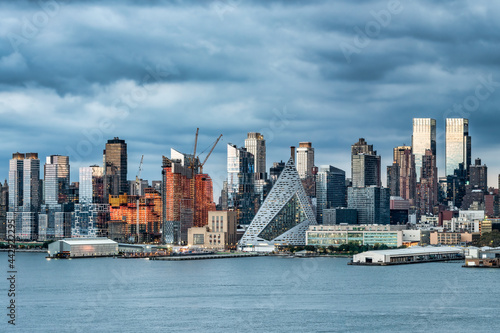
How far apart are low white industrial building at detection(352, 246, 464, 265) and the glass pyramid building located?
27325 millimetres

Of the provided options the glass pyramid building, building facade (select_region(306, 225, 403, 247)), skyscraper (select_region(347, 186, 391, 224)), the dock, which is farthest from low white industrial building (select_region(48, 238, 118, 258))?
skyscraper (select_region(347, 186, 391, 224))

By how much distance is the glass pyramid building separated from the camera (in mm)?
138000

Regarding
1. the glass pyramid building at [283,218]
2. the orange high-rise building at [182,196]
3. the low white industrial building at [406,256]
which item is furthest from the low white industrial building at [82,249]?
the low white industrial building at [406,256]

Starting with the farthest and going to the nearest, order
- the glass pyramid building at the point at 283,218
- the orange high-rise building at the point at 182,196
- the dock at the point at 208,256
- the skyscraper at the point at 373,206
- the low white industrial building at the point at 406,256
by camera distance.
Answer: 1. the skyscraper at the point at 373,206
2. the orange high-rise building at the point at 182,196
3. the glass pyramid building at the point at 283,218
4. the dock at the point at 208,256
5. the low white industrial building at the point at 406,256

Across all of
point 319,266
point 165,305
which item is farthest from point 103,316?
point 319,266

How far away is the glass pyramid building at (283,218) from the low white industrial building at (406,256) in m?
27.3

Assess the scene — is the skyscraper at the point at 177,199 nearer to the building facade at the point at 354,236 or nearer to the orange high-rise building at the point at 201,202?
the orange high-rise building at the point at 201,202

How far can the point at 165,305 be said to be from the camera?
207ft

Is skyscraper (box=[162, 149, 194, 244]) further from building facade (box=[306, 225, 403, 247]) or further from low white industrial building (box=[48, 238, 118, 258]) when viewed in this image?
building facade (box=[306, 225, 403, 247])

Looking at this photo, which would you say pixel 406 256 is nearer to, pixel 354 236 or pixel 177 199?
pixel 354 236

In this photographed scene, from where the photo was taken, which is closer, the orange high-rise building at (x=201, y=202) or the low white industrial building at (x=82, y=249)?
the low white industrial building at (x=82, y=249)

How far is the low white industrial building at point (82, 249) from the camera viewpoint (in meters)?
132

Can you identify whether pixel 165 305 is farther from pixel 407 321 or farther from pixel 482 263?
pixel 482 263

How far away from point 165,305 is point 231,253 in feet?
220
